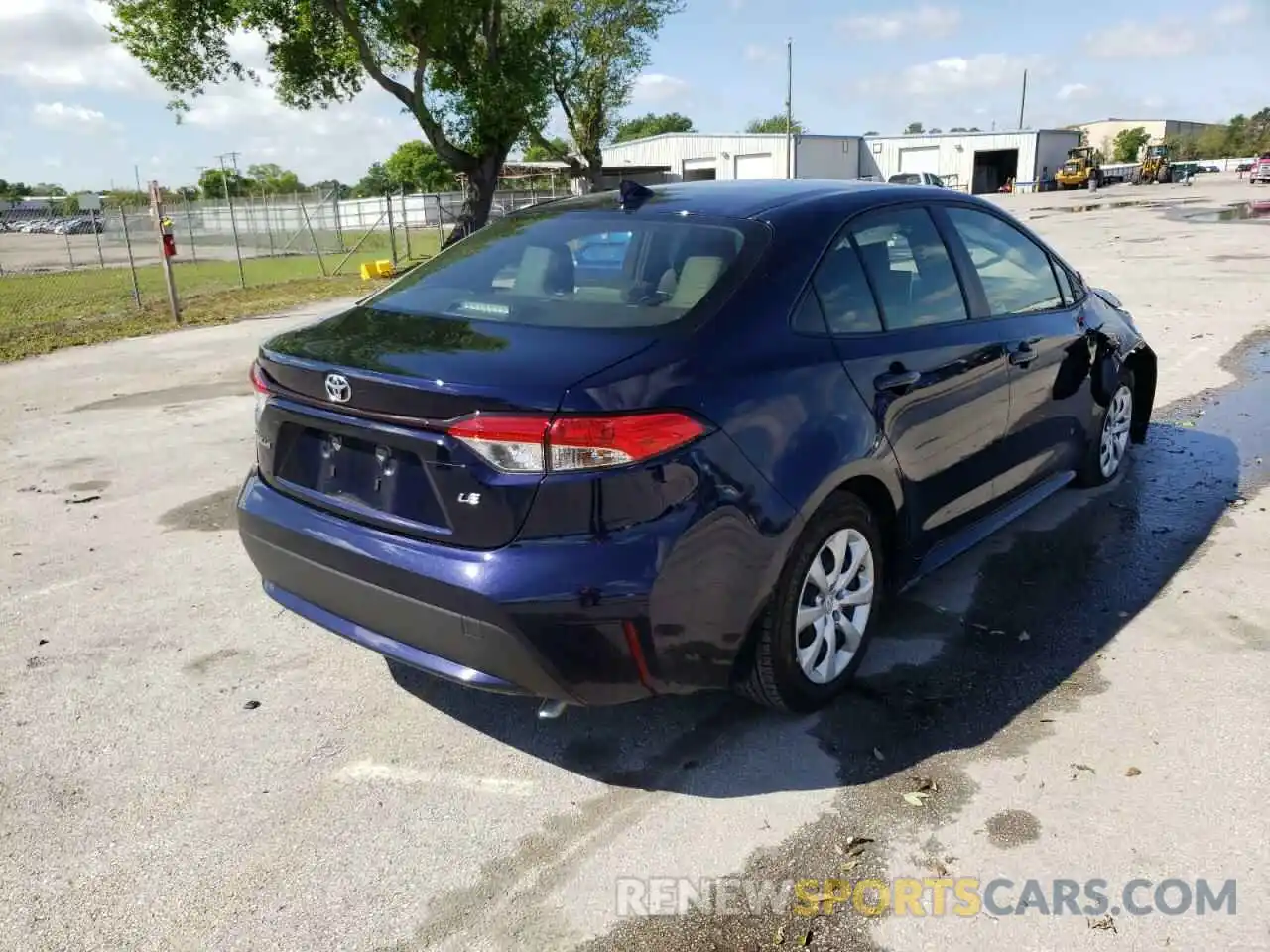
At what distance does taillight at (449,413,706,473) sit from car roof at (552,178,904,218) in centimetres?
118

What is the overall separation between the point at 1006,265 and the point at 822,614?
209 centimetres

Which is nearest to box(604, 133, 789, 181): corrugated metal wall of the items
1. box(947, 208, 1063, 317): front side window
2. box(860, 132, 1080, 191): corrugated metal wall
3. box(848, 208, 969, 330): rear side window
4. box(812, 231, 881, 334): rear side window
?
box(860, 132, 1080, 191): corrugated metal wall

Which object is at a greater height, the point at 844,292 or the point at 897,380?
the point at 844,292

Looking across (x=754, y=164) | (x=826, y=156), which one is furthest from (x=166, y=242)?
(x=826, y=156)

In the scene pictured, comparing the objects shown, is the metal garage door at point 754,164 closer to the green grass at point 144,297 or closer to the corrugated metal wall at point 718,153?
the corrugated metal wall at point 718,153

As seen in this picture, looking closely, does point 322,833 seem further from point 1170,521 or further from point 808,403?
point 1170,521

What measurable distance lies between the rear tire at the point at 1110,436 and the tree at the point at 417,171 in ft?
239

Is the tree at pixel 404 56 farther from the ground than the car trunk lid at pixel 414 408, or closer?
farther from the ground

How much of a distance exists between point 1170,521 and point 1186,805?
2.58 metres

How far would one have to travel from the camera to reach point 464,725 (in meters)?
3.32

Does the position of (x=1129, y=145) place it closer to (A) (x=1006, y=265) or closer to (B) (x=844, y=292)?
(A) (x=1006, y=265)

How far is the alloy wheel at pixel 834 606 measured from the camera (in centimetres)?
311

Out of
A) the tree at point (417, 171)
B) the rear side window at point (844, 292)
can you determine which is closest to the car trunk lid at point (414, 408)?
the rear side window at point (844, 292)

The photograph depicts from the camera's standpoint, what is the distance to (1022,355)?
4.14 metres
